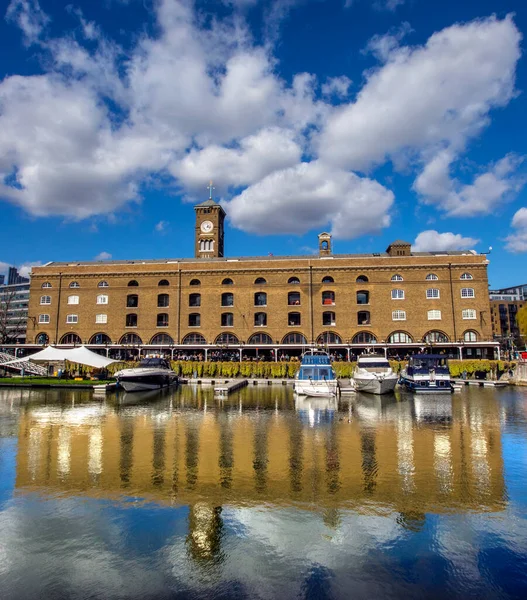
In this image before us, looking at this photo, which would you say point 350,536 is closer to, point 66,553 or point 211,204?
point 66,553

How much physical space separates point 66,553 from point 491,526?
7636mm

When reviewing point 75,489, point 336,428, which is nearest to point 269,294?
point 336,428

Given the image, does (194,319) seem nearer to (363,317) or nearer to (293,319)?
(293,319)

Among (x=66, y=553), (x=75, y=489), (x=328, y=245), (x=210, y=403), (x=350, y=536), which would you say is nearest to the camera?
(x=66, y=553)

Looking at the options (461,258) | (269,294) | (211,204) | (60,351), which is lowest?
(60,351)

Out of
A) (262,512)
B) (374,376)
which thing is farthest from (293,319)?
(262,512)

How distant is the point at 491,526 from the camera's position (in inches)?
324

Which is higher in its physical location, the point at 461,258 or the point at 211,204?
the point at 211,204

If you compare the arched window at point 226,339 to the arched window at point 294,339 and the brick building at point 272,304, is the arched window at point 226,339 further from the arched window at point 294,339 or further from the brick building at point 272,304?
the arched window at point 294,339

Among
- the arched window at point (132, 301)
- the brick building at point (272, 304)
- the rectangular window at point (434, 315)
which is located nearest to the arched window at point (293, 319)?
the brick building at point (272, 304)

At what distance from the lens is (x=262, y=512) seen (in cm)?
884

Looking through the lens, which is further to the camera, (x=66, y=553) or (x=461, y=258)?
(x=461, y=258)

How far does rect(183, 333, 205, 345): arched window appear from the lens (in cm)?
5034

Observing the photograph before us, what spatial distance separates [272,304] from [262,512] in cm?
4119
